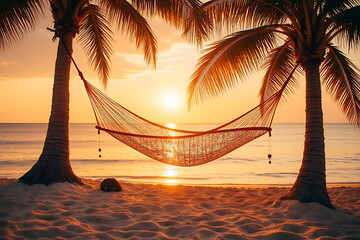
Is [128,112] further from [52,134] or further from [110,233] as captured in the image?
[110,233]

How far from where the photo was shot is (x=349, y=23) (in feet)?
10.2

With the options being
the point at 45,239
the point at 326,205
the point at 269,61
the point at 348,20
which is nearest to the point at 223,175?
the point at 269,61

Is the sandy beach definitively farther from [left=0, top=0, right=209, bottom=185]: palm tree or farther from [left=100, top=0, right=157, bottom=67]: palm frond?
[left=100, top=0, right=157, bottom=67]: palm frond

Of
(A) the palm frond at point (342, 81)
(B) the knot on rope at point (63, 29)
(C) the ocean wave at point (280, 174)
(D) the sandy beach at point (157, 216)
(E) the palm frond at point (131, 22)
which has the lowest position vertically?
(C) the ocean wave at point (280, 174)

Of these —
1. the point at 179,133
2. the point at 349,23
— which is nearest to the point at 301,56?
the point at 349,23

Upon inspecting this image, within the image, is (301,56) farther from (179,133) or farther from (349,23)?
(179,133)

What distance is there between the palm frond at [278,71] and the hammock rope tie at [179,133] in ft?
4.01

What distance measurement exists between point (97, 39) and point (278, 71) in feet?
9.89

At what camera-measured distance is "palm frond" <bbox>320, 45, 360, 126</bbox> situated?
3.80 metres

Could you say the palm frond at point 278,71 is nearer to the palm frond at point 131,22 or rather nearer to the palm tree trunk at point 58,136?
the palm frond at point 131,22

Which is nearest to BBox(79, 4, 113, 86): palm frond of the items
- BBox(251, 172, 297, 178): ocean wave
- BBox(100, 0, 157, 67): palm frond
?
BBox(100, 0, 157, 67): palm frond

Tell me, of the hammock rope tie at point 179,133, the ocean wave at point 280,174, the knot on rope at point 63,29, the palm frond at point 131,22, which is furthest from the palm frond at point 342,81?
the ocean wave at point 280,174

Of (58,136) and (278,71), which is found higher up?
(278,71)

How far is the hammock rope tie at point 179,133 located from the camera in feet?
9.98
